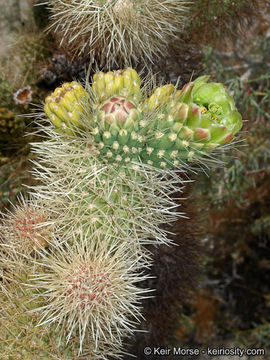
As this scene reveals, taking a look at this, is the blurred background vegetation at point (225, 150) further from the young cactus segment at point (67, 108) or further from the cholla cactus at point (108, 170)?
the cholla cactus at point (108, 170)

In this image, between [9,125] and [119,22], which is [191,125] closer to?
[119,22]

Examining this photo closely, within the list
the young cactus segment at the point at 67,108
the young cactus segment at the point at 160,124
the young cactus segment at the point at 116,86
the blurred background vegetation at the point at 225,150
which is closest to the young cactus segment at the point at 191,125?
the young cactus segment at the point at 160,124

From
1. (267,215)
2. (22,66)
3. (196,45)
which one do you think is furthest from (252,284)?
(22,66)

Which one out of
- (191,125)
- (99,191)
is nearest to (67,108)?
(99,191)

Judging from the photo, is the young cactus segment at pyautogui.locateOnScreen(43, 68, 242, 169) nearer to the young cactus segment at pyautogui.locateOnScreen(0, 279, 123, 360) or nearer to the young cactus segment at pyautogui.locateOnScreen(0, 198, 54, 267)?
the young cactus segment at pyautogui.locateOnScreen(0, 198, 54, 267)

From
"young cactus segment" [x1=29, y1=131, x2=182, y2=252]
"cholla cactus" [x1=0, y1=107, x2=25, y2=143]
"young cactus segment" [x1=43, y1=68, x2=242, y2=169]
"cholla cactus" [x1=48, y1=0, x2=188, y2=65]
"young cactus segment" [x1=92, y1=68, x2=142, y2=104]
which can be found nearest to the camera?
"young cactus segment" [x1=43, y1=68, x2=242, y2=169]

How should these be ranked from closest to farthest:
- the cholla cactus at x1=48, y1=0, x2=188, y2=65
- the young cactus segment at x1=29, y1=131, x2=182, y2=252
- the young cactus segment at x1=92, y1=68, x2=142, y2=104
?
1. the young cactus segment at x1=29, y1=131, x2=182, y2=252
2. the young cactus segment at x1=92, y1=68, x2=142, y2=104
3. the cholla cactus at x1=48, y1=0, x2=188, y2=65

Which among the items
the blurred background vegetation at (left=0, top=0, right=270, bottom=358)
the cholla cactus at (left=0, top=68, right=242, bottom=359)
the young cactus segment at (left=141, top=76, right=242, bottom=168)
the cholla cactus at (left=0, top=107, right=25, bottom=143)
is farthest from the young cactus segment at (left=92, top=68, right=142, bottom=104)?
the cholla cactus at (left=0, top=107, right=25, bottom=143)
